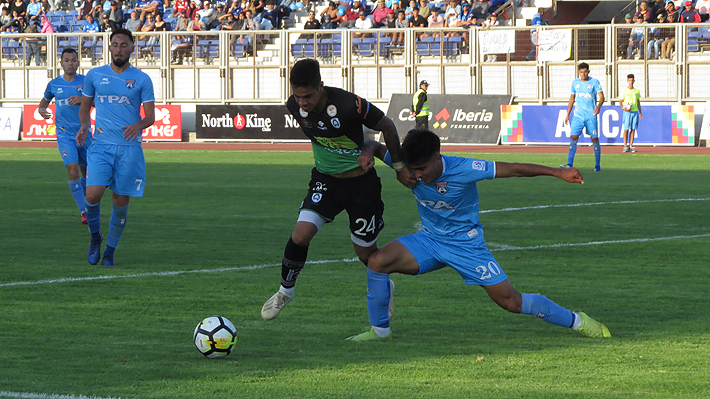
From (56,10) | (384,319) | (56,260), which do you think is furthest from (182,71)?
(384,319)

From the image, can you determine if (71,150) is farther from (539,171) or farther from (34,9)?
(34,9)

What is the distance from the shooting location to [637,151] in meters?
24.5

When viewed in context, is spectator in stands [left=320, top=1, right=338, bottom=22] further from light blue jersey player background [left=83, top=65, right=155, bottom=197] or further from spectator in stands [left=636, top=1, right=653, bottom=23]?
light blue jersey player background [left=83, top=65, right=155, bottom=197]

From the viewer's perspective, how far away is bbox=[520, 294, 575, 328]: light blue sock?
5.55m

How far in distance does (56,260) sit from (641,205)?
25.2 ft

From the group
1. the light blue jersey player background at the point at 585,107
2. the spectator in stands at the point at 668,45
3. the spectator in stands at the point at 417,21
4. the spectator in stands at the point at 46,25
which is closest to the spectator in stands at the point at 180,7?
the spectator in stands at the point at 46,25

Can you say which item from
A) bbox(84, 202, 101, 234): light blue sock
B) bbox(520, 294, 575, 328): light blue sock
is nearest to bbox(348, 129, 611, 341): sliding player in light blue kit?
bbox(520, 294, 575, 328): light blue sock

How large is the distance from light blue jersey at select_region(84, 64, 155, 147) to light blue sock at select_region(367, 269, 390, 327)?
3.49 metres

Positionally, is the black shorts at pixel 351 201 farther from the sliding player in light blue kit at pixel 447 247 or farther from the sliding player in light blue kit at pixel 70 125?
the sliding player in light blue kit at pixel 70 125

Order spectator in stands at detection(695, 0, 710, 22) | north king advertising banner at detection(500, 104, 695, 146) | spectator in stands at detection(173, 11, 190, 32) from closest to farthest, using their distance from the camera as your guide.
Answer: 1. north king advertising banner at detection(500, 104, 695, 146)
2. spectator in stands at detection(695, 0, 710, 22)
3. spectator in stands at detection(173, 11, 190, 32)

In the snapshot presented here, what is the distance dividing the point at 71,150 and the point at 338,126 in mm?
6348

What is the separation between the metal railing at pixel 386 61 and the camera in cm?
2655

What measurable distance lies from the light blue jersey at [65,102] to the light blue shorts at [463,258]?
22.3 ft

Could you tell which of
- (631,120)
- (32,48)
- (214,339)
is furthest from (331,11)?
(214,339)
